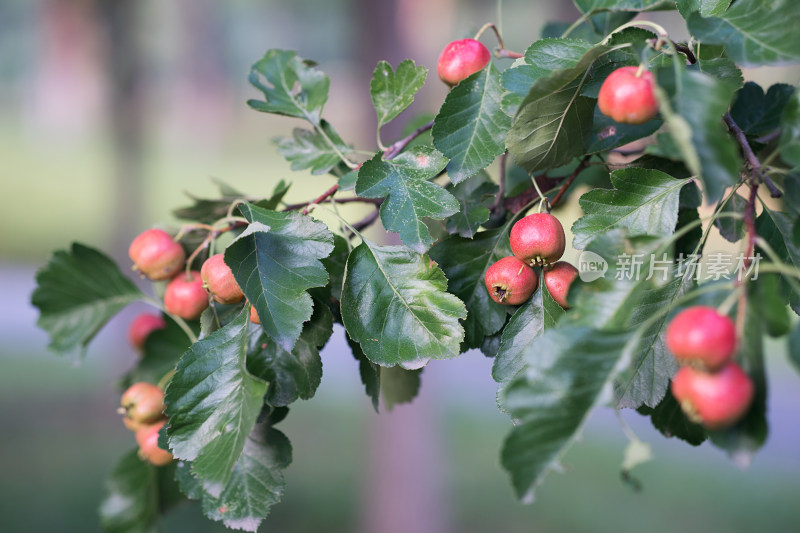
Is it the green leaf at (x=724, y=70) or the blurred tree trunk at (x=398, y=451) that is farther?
the blurred tree trunk at (x=398, y=451)

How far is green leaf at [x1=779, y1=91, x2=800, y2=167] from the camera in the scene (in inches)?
21.9

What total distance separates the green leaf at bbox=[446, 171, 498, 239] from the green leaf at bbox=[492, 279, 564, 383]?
10cm

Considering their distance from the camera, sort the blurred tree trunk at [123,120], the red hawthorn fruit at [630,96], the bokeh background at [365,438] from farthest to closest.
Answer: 1. the blurred tree trunk at [123,120]
2. the bokeh background at [365,438]
3. the red hawthorn fruit at [630,96]

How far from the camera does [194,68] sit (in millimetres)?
13109

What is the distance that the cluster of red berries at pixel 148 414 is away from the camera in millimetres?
898

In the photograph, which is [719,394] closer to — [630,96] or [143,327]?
[630,96]

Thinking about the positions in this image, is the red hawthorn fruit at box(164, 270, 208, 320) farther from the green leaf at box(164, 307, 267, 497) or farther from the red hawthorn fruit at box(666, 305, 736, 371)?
the red hawthorn fruit at box(666, 305, 736, 371)

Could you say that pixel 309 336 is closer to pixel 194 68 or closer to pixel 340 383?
pixel 340 383

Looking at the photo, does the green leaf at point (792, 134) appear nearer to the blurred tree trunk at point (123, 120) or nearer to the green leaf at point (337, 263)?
the green leaf at point (337, 263)

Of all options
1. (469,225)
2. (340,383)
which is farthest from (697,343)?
(340,383)

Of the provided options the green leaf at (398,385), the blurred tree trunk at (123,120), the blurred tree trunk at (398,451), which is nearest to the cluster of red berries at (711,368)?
the green leaf at (398,385)

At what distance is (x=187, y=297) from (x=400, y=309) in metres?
0.29

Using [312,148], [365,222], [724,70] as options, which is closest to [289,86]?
[312,148]

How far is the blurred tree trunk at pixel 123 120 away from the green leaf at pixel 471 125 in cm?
353
